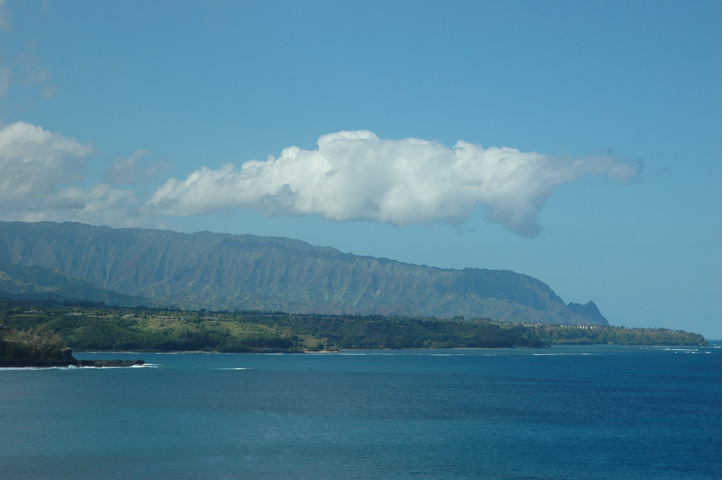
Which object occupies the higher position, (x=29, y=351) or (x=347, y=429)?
(x=29, y=351)

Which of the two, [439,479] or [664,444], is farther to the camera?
[664,444]

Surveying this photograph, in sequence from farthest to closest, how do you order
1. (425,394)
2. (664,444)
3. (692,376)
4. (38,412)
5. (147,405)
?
(692,376)
(425,394)
(147,405)
(38,412)
(664,444)

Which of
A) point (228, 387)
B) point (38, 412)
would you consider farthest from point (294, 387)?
point (38, 412)

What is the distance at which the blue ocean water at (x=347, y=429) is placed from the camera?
226 feet

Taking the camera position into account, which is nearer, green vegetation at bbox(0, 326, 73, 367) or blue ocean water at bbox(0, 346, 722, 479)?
blue ocean water at bbox(0, 346, 722, 479)

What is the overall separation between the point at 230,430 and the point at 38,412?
92.3 ft

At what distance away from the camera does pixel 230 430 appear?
8712 cm

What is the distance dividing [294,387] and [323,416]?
3970 centimetres

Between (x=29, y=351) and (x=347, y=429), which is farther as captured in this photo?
(x=29, y=351)

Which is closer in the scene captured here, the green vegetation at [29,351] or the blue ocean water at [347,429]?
the blue ocean water at [347,429]

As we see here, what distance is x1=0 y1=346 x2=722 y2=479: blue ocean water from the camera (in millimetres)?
68750

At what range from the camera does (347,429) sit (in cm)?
9019

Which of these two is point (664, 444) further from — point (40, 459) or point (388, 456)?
point (40, 459)

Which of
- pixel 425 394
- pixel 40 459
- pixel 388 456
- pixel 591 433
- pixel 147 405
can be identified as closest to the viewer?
pixel 40 459
